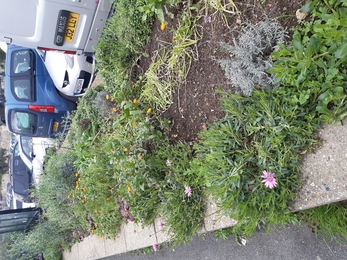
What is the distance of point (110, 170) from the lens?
12.8ft

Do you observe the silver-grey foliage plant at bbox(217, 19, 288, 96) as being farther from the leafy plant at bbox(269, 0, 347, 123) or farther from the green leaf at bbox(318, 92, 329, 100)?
the green leaf at bbox(318, 92, 329, 100)

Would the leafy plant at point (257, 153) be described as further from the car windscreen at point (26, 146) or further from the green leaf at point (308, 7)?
the car windscreen at point (26, 146)

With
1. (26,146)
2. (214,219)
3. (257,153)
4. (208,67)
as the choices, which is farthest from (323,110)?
(26,146)

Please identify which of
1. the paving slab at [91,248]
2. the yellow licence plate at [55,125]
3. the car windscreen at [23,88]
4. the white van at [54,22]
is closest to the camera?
the white van at [54,22]

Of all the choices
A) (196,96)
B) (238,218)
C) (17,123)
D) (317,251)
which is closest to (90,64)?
(17,123)

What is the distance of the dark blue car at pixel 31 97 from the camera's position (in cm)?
622

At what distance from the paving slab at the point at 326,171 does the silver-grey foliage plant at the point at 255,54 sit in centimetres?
55

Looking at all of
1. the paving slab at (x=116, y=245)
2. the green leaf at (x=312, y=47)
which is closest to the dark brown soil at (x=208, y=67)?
the green leaf at (x=312, y=47)

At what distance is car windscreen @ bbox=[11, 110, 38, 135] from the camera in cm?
637

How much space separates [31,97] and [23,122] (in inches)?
25.0

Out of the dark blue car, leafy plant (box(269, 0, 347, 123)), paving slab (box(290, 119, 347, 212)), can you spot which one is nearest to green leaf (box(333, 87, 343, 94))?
leafy plant (box(269, 0, 347, 123))

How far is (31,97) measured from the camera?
20.3 feet

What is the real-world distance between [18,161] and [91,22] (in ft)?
18.2

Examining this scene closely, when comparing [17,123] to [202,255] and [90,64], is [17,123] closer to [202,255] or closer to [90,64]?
[90,64]
